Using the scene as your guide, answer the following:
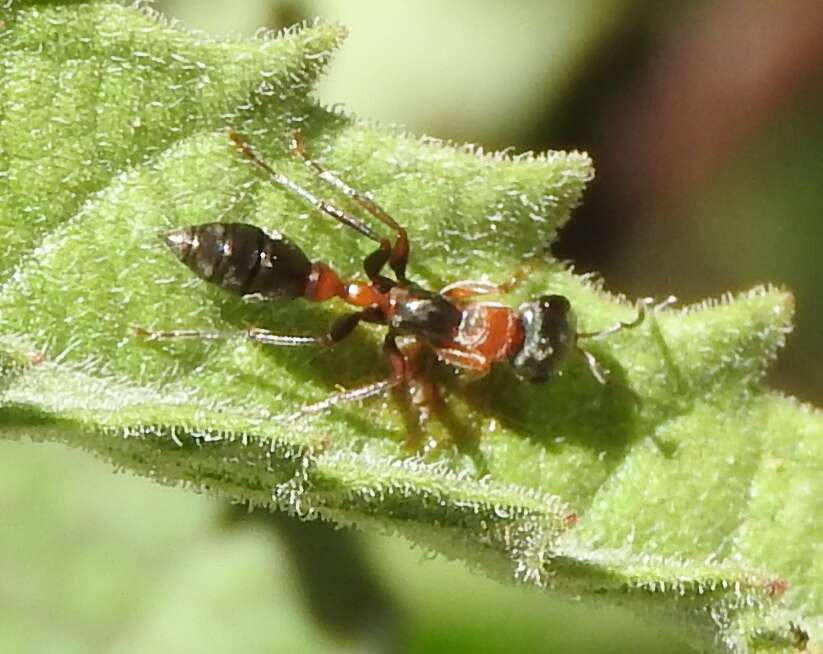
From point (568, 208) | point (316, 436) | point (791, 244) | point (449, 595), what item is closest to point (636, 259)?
point (791, 244)

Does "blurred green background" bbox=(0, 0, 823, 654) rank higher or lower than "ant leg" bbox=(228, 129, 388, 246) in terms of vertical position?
lower

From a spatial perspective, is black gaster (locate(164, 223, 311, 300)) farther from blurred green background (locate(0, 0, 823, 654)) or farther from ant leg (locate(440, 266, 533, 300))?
blurred green background (locate(0, 0, 823, 654))

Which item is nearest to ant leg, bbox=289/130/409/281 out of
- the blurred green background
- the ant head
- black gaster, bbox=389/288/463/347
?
black gaster, bbox=389/288/463/347

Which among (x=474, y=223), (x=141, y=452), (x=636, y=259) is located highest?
(x=474, y=223)

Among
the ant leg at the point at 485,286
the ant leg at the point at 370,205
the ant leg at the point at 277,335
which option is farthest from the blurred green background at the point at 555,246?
the ant leg at the point at 370,205

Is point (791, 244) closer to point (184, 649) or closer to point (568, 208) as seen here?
point (568, 208)

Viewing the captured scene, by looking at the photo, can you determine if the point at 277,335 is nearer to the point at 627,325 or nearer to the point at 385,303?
the point at 385,303

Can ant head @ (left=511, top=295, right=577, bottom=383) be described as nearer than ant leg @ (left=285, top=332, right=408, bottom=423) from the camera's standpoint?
No
